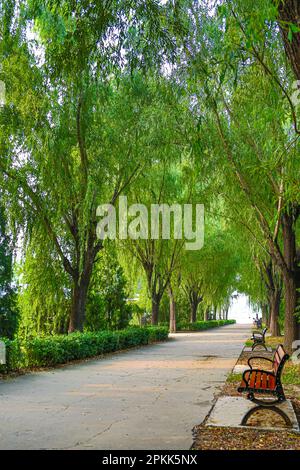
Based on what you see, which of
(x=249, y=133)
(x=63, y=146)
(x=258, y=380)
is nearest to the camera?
(x=258, y=380)

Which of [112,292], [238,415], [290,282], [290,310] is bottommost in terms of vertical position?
[238,415]

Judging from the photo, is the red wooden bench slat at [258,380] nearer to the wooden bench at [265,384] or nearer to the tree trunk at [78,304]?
the wooden bench at [265,384]

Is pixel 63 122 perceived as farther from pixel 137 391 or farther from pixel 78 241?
pixel 137 391

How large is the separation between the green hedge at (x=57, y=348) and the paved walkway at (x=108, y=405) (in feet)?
1.60

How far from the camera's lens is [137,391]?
9.49 m

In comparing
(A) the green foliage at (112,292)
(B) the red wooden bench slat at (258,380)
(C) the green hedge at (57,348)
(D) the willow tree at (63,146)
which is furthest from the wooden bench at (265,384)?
(A) the green foliage at (112,292)

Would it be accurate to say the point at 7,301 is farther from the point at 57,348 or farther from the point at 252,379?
the point at 252,379

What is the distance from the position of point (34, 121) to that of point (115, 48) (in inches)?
277

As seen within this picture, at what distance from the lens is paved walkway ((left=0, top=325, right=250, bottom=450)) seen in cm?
564

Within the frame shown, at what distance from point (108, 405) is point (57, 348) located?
5.38 metres

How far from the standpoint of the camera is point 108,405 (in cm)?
797

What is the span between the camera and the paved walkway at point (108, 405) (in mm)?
5645

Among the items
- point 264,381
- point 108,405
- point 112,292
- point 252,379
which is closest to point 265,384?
point 264,381
